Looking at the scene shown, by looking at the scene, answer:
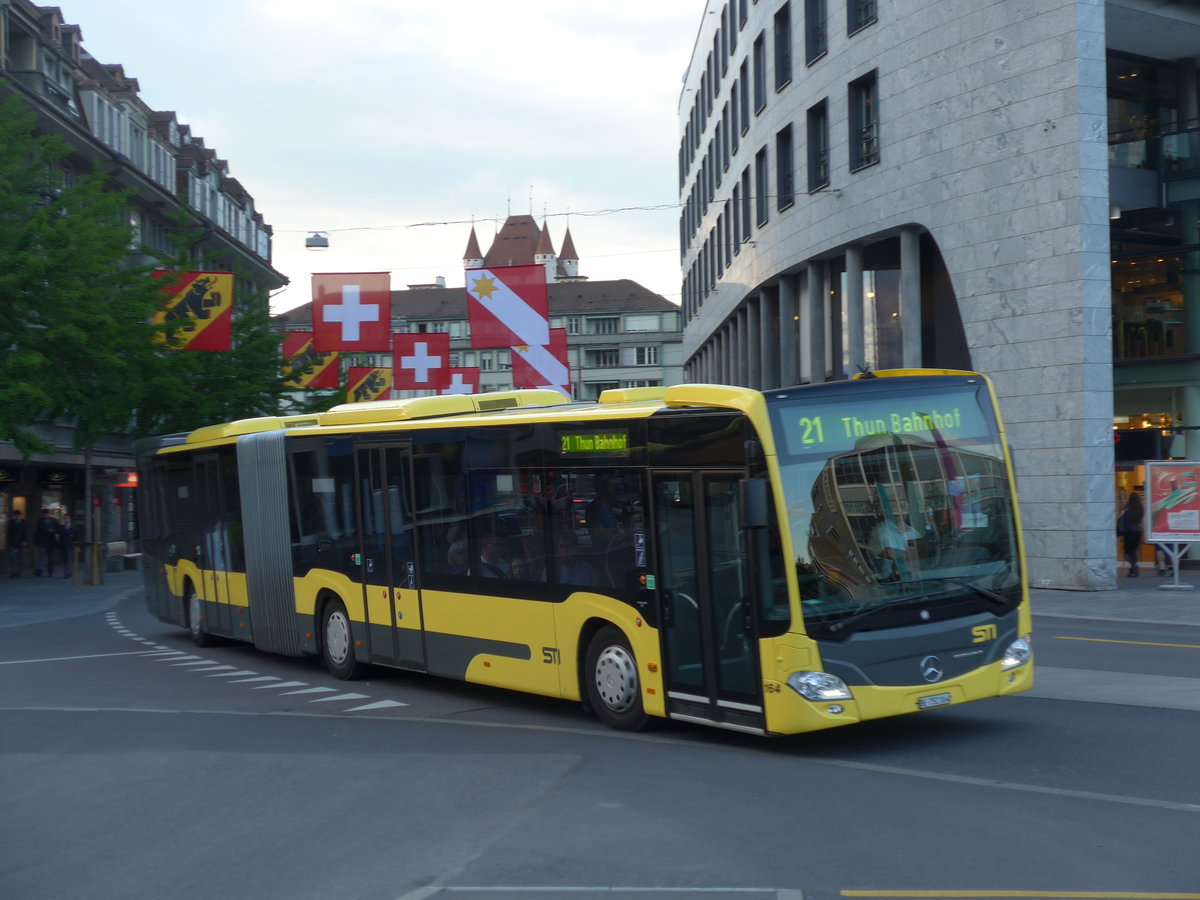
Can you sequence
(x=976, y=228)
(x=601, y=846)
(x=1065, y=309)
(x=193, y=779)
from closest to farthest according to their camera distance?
(x=601, y=846) < (x=193, y=779) < (x=1065, y=309) < (x=976, y=228)

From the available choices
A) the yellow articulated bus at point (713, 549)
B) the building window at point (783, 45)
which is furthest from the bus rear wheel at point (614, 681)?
the building window at point (783, 45)

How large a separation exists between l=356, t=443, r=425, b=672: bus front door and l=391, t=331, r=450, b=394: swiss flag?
1378 cm

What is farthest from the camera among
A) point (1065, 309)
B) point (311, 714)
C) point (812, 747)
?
point (1065, 309)

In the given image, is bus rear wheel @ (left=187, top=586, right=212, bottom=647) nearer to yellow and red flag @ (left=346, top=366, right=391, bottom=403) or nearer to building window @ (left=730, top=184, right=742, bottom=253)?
yellow and red flag @ (left=346, top=366, right=391, bottom=403)

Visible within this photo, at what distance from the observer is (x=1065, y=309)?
936 inches

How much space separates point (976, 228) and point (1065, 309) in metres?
2.60

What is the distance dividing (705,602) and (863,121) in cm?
2248

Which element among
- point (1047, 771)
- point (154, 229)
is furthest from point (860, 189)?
point (154, 229)

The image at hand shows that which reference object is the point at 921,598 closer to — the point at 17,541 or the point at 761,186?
the point at 761,186

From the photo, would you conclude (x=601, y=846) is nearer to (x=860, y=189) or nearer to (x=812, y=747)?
(x=812, y=747)

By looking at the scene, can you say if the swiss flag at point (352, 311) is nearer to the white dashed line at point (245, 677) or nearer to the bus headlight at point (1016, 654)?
the white dashed line at point (245, 677)

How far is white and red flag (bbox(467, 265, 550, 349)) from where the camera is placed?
21734 millimetres

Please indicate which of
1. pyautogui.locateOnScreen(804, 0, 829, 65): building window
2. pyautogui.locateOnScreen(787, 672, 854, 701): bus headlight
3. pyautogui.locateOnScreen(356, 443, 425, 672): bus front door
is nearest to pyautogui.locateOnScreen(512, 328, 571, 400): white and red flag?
pyautogui.locateOnScreen(356, 443, 425, 672): bus front door

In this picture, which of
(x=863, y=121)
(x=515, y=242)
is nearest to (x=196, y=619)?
(x=863, y=121)
